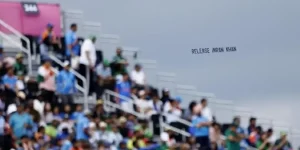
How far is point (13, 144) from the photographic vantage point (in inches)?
1425

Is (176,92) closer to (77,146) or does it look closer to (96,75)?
(96,75)

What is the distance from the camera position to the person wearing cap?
40.0 m

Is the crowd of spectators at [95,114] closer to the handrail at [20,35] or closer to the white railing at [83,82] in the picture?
the white railing at [83,82]

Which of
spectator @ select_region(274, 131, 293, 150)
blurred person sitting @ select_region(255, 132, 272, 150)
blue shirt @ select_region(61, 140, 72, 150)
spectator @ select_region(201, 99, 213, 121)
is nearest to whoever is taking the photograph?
blue shirt @ select_region(61, 140, 72, 150)

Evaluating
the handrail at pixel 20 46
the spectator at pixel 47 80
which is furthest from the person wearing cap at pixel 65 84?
the handrail at pixel 20 46

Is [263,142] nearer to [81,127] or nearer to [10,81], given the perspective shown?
[81,127]

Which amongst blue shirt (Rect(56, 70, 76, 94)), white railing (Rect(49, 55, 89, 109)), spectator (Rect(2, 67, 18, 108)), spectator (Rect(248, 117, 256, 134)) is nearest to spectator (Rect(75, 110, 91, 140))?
spectator (Rect(2, 67, 18, 108))

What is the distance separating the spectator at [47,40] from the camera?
41.1 metres

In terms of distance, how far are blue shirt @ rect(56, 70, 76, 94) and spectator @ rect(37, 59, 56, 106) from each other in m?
0.28

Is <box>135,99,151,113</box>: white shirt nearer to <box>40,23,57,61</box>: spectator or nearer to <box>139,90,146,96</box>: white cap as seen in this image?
<box>139,90,146,96</box>: white cap

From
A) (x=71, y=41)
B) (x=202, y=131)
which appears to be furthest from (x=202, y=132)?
(x=71, y=41)

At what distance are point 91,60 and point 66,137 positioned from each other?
14.4 ft

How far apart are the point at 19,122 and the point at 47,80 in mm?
2894

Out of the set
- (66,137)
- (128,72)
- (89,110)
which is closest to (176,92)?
(128,72)
